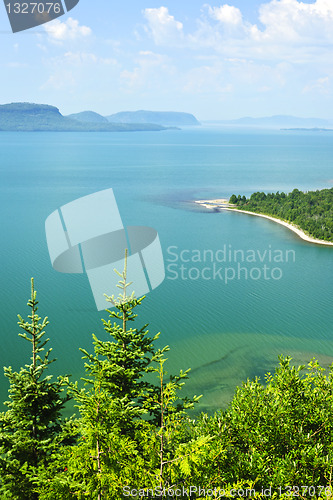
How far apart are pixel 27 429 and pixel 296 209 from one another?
3426 centimetres

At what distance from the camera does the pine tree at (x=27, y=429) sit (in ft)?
18.6

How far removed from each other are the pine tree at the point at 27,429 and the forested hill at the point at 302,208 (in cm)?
2804

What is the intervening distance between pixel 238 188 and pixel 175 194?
969cm

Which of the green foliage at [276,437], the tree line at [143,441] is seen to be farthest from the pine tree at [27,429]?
the green foliage at [276,437]

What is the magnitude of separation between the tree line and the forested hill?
26.3 m

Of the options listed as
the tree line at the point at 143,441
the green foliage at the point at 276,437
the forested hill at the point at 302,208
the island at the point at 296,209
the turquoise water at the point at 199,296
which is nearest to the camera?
the tree line at the point at 143,441

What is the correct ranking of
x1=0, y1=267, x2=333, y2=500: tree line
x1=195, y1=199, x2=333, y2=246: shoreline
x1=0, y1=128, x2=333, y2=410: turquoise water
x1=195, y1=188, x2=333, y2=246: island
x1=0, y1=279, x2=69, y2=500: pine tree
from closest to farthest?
x1=0, y1=267, x2=333, y2=500: tree line < x1=0, y1=279, x2=69, y2=500: pine tree < x1=0, y1=128, x2=333, y2=410: turquoise water < x1=195, y1=199, x2=333, y2=246: shoreline < x1=195, y1=188, x2=333, y2=246: island

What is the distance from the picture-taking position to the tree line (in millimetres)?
4844

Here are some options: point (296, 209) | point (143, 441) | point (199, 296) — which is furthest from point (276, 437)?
point (296, 209)

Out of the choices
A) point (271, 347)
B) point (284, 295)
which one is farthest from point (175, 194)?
point (271, 347)

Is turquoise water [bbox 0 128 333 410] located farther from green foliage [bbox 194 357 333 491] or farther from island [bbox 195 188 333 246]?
green foliage [bbox 194 357 333 491]

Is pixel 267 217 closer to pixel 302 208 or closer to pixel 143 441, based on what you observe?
pixel 302 208

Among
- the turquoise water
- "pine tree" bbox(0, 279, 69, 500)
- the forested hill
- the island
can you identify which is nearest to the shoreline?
the island

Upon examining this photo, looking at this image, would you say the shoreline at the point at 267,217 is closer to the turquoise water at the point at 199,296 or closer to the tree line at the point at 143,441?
the turquoise water at the point at 199,296
